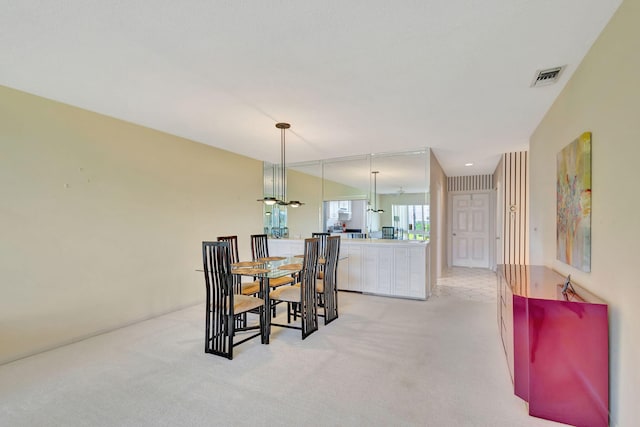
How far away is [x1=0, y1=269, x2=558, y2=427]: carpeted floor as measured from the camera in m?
1.96

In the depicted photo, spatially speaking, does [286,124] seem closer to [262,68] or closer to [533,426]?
[262,68]

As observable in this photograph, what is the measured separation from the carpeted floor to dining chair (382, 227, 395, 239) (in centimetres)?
200

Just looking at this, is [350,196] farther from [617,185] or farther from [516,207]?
[617,185]

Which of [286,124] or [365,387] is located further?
[286,124]

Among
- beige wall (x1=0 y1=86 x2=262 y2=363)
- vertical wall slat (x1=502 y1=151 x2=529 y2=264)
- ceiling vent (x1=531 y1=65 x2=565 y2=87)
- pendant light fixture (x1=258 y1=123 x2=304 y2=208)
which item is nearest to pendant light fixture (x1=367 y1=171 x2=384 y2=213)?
pendant light fixture (x1=258 y1=123 x2=304 y2=208)

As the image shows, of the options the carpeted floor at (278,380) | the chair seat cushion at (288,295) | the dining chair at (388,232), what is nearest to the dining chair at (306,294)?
the chair seat cushion at (288,295)

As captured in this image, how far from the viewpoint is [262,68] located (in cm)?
237

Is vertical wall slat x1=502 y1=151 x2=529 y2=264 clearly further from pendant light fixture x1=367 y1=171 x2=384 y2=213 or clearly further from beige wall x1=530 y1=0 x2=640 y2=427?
beige wall x1=530 y1=0 x2=640 y2=427

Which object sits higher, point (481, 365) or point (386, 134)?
point (386, 134)

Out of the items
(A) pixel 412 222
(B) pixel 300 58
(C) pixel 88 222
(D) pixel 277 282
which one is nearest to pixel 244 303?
(D) pixel 277 282

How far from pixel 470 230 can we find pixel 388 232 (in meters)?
3.76

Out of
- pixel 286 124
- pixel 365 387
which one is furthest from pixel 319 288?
pixel 286 124

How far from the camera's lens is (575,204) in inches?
91.5

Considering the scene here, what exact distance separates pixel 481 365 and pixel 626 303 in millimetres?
1356
